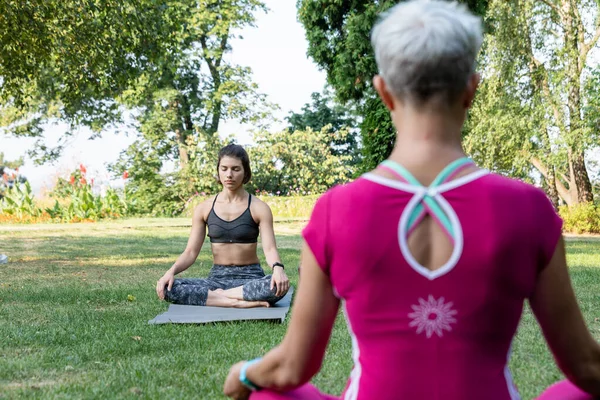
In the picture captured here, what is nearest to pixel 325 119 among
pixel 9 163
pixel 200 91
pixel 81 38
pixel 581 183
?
pixel 200 91

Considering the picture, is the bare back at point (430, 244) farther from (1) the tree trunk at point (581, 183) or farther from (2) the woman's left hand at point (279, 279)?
(1) the tree trunk at point (581, 183)

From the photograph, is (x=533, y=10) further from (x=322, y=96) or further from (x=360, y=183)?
(x=322, y=96)

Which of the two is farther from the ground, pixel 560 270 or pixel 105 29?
pixel 105 29

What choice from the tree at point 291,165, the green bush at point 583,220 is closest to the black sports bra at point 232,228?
the green bush at point 583,220

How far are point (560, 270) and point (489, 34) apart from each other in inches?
914

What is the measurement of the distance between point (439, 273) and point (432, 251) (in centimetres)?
5

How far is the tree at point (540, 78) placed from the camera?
22328 mm

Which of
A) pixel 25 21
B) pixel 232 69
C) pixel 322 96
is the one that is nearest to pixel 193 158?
pixel 232 69

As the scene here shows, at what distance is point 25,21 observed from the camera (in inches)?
428

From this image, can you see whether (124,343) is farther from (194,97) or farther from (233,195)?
(194,97)

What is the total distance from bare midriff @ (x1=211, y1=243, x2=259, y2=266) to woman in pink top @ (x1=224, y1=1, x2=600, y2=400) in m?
5.54

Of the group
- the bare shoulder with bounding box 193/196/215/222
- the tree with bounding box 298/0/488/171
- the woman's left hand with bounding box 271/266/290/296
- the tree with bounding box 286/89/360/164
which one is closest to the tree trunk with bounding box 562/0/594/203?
the tree with bounding box 298/0/488/171

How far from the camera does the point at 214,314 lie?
6.57m

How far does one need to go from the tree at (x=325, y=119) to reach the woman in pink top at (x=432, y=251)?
47903mm
